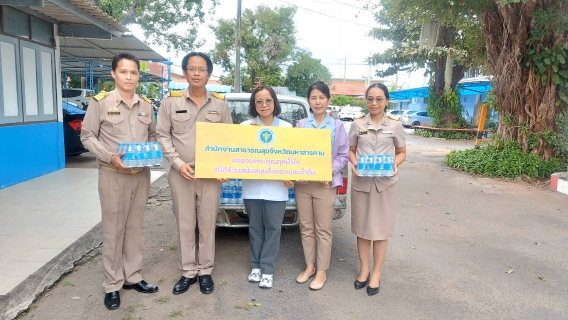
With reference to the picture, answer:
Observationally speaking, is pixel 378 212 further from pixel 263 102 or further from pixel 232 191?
pixel 232 191

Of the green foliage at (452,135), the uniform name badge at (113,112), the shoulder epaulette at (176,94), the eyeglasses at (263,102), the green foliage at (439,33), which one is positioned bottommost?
the green foliage at (452,135)

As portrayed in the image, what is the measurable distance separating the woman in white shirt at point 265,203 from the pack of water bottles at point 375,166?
0.56 m

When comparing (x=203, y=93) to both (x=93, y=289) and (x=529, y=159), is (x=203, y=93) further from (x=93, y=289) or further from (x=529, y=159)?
(x=529, y=159)

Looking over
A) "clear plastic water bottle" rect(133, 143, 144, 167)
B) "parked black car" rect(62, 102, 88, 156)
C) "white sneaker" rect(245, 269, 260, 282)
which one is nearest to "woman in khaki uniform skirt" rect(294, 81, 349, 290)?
"white sneaker" rect(245, 269, 260, 282)

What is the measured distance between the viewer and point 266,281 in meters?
3.43

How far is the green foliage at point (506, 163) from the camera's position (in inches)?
329

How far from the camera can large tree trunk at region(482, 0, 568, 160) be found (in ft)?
27.6

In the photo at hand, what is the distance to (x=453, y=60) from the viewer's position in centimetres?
1780

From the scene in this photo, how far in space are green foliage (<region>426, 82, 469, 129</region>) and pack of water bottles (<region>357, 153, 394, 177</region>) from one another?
56.6 feet

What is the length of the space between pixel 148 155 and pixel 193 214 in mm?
624

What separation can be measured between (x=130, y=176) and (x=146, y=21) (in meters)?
20.1

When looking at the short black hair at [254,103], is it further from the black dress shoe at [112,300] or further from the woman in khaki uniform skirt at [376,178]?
the black dress shoe at [112,300]

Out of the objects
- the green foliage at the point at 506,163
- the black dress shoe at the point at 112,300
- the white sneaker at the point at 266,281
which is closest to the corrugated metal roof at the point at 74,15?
the black dress shoe at the point at 112,300

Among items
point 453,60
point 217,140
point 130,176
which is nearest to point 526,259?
point 217,140
